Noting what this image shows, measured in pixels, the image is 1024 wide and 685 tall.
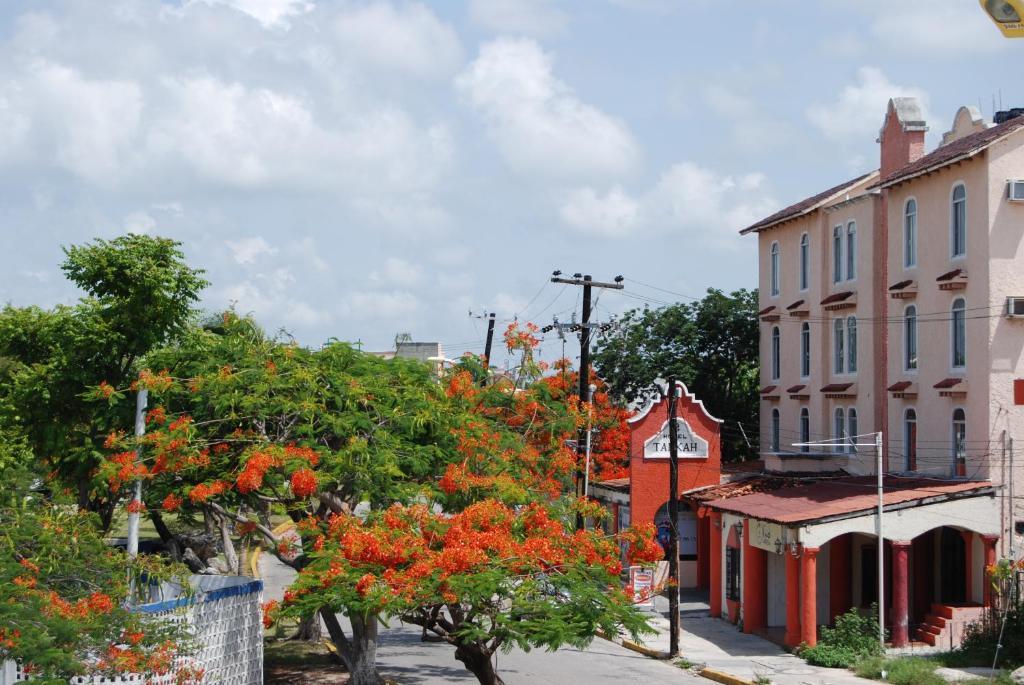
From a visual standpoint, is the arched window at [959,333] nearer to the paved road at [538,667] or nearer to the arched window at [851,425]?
the arched window at [851,425]

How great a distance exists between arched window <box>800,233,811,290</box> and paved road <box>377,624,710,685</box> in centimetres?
1373

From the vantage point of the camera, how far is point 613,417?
145 feet

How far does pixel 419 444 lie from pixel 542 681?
5.93 metres

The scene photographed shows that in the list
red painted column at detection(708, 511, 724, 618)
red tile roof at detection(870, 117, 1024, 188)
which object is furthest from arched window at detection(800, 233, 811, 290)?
red painted column at detection(708, 511, 724, 618)

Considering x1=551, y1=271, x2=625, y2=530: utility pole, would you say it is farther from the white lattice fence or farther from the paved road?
the white lattice fence

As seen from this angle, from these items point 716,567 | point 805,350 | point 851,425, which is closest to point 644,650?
point 716,567

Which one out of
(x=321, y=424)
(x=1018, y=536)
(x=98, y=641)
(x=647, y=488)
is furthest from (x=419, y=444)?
(x=647, y=488)

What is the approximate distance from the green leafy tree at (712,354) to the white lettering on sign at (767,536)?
632 inches

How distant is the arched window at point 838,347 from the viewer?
38.0 metres

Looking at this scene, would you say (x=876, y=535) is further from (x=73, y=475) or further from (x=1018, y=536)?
(x=73, y=475)

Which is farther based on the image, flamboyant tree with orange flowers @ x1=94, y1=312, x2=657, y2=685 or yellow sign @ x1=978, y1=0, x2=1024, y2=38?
flamboyant tree with orange flowers @ x1=94, y1=312, x2=657, y2=685

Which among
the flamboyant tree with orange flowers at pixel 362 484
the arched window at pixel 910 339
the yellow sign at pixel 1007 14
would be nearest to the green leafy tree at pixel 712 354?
the arched window at pixel 910 339

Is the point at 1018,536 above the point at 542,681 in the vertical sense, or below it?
above

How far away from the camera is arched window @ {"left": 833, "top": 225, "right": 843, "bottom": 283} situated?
3781 cm
